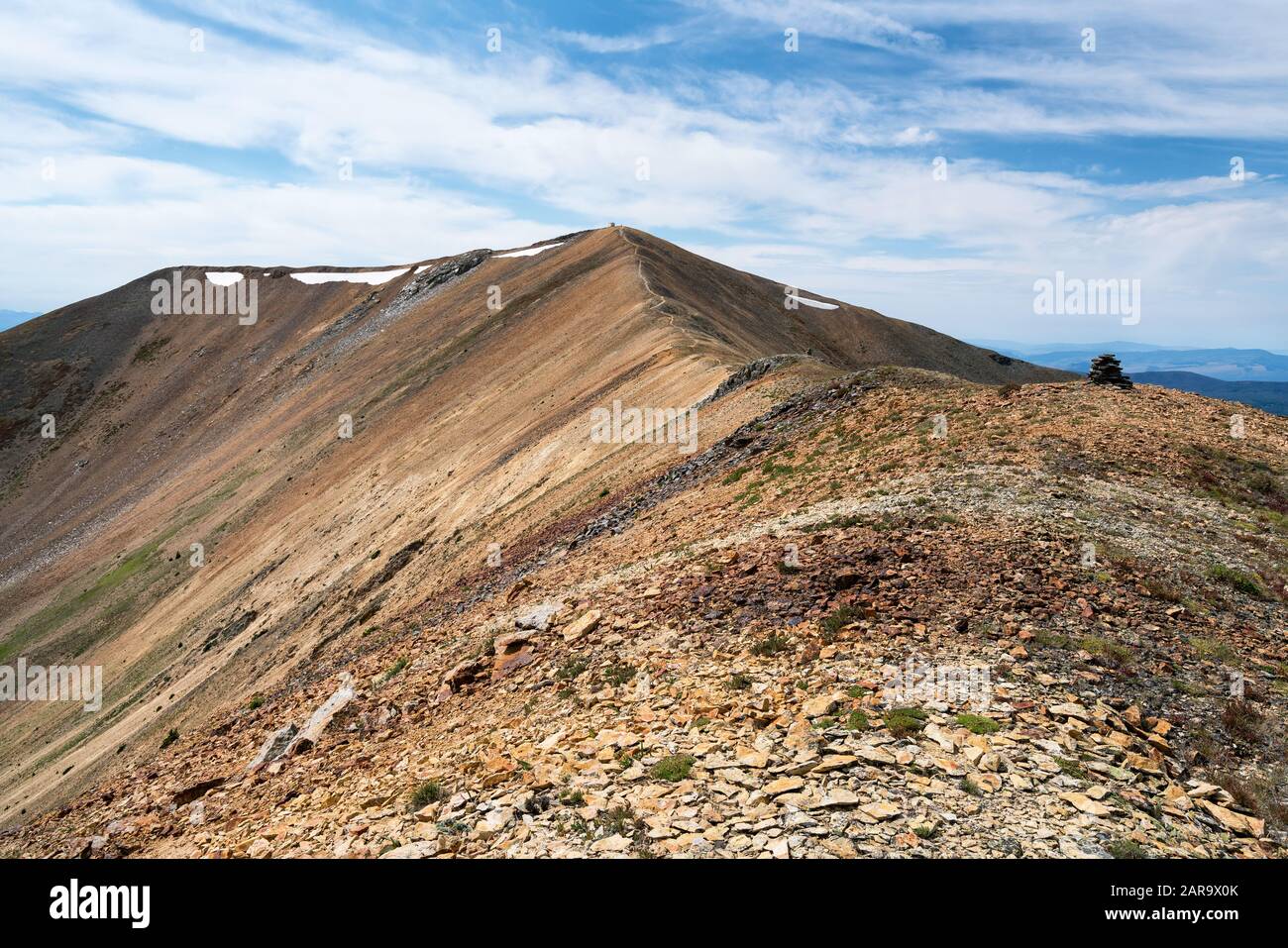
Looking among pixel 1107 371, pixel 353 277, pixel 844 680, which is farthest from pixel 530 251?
pixel 844 680

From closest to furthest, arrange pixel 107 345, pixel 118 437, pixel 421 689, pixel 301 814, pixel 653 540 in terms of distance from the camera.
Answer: pixel 301 814, pixel 421 689, pixel 653 540, pixel 118 437, pixel 107 345

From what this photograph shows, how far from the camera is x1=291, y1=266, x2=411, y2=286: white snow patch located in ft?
340

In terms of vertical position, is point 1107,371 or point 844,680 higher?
point 1107,371

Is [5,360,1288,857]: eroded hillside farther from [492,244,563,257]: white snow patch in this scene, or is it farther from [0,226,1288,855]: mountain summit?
[492,244,563,257]: white snow patch

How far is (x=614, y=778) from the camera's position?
32.8ft

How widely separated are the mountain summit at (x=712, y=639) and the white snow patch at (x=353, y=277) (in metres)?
62.7

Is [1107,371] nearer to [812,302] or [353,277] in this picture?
[812,302]

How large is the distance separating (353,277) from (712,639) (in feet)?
354

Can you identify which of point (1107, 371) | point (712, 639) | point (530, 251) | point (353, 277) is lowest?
point (712, 639)

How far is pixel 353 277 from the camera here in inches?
4210

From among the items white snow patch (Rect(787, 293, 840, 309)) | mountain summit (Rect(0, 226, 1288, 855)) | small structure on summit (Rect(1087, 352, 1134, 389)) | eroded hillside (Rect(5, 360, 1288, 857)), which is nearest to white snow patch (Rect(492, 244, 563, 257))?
white snow patch (Rect(787, 293, 840, 309))
